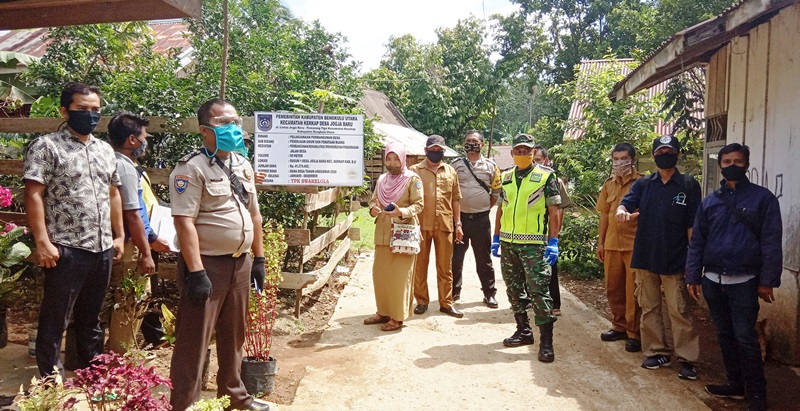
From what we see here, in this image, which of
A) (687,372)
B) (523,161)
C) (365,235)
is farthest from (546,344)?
(365,235)

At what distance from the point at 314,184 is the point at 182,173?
2.55m

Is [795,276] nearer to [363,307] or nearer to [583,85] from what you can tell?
[363,307]

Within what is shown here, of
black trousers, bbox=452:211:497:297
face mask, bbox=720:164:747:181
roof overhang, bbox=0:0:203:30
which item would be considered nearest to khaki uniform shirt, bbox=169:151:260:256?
roof overhang, bbox=0:0:203:30

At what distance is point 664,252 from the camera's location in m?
4.84

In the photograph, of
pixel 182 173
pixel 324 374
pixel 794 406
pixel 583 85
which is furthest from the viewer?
pixel 583 85

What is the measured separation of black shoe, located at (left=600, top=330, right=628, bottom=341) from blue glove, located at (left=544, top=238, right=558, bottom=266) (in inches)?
48.0

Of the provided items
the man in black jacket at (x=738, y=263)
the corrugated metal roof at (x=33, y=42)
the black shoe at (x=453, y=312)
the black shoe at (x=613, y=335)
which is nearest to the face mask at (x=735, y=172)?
the man in black jacket at (x=738, y=263)

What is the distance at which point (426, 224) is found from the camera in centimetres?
646

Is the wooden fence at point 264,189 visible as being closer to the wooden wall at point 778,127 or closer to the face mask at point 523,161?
the face mask at point 523,161

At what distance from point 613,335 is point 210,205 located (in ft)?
13.5

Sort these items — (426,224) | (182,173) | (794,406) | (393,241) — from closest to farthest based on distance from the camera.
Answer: (182,173)
(794,406)
(393,241)
(426,224)

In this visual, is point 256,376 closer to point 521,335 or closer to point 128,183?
point 128,183

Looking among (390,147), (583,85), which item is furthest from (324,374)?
(583,85)

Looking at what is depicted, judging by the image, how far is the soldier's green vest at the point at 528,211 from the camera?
5.15 meters
